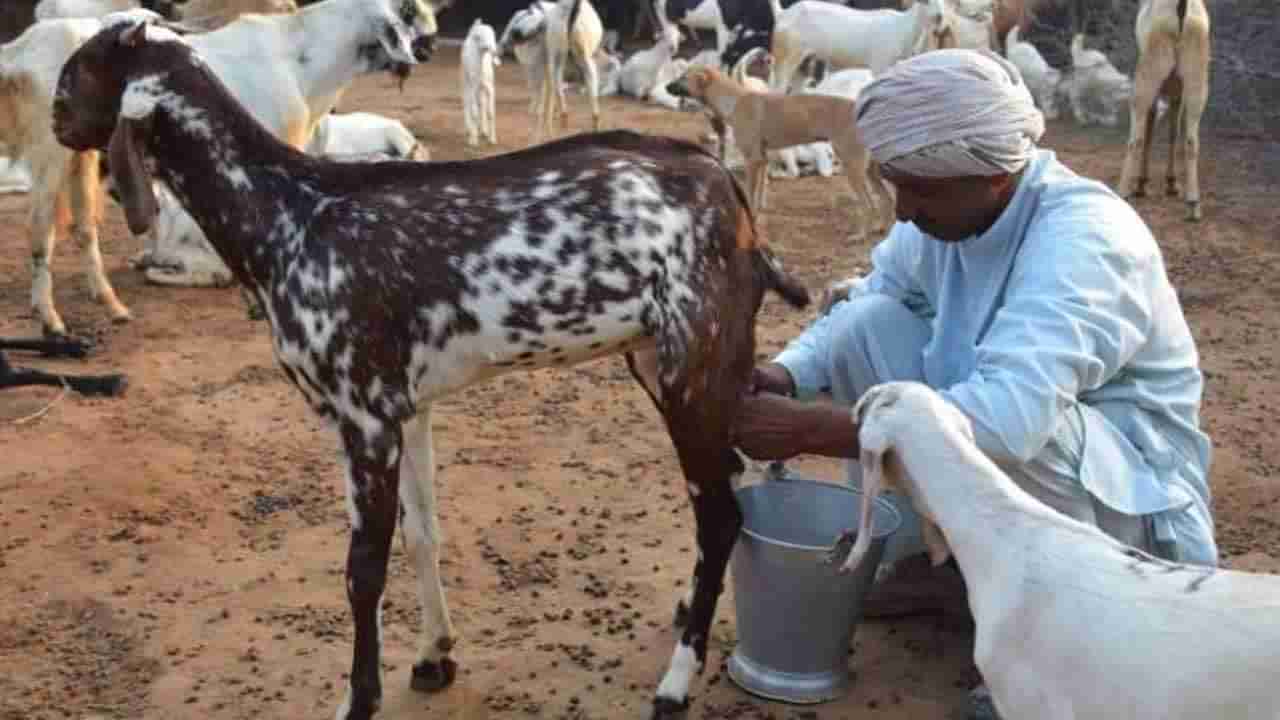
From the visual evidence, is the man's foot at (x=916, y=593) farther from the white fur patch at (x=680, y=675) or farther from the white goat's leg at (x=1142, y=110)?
the white goat's leg at (x=1142, y=110)

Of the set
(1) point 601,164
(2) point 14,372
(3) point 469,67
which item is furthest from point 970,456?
(3) point 469,67

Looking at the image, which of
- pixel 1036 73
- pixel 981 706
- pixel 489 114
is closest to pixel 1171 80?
pixel 1036 73

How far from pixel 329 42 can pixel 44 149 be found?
137cm

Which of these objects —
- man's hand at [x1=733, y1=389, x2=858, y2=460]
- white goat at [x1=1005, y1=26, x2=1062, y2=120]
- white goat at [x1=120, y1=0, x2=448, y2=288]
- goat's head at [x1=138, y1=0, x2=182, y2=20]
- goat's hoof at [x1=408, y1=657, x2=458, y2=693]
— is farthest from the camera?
white goat at [x1=1005, y1=26, x2=1062, y2=120]

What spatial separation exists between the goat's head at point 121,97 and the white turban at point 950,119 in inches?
64.2

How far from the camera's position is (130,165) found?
132 inches

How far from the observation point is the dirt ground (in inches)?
149

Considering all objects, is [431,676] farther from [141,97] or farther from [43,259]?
[43,259]

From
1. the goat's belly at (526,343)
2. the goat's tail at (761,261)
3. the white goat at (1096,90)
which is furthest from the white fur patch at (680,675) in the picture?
the white goat at (1096,90)

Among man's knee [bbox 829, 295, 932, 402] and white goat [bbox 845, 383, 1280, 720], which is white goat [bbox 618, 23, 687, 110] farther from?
white goat [bbox 845, 383, 1280, 720]

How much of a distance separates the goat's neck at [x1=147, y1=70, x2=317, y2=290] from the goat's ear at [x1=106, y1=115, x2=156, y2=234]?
0.04m

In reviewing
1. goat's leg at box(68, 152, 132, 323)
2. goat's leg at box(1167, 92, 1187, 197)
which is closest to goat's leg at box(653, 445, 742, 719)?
goat's leg at box(68, 152, 132, 323)

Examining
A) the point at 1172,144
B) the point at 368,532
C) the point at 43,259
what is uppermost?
the point at 368,532

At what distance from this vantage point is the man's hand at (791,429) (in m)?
2.95
